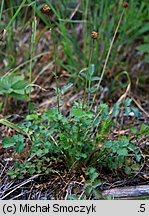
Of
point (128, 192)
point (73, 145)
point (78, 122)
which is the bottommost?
point (128, 192)

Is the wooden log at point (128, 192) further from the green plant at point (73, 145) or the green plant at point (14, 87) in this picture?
the green plant at point (14, 87)

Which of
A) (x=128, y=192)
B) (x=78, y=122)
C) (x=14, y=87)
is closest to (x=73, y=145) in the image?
Answer: (x=78, y=122)

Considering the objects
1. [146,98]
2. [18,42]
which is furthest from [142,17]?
[18,42]

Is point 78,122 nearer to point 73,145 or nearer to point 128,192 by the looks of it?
point 73,145

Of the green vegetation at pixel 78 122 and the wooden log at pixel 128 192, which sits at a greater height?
the green vegetation at pixel 78 122

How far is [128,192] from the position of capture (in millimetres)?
1452

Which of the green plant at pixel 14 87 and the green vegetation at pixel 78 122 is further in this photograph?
the green plant at pixel 14 87

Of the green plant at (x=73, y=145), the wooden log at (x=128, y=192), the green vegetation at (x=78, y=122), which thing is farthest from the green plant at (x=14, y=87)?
the wooden log at (x=128, y=192)

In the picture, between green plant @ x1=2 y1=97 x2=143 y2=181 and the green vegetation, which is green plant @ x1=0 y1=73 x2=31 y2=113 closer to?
the green vegetation

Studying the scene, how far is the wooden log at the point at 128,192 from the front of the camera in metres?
1.44

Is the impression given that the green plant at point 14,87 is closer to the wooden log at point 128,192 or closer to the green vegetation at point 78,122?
the green vegetation at point 78,122

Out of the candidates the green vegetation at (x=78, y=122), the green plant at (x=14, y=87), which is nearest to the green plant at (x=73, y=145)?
the green vegetation at (x=78, y=122)

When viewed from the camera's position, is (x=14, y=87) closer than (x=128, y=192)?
No

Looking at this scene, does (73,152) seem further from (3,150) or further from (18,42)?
(18,42)
